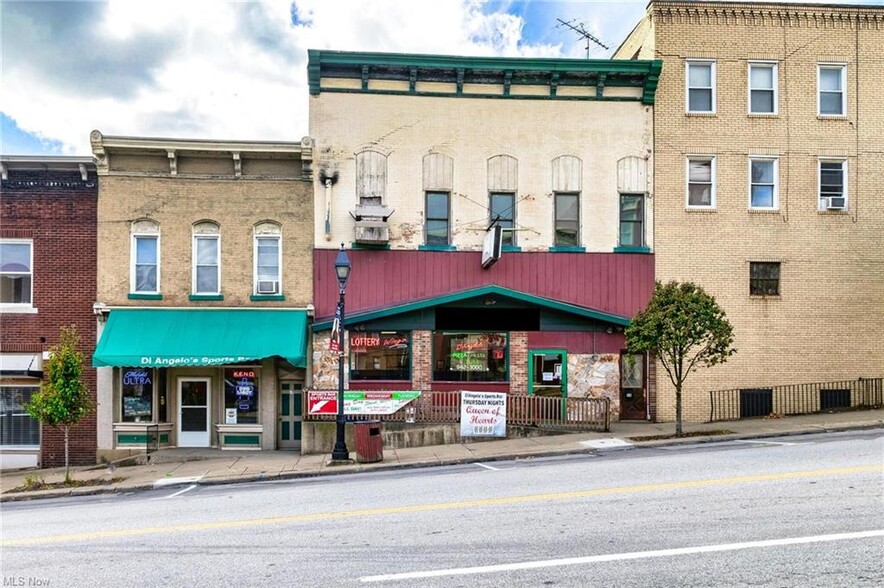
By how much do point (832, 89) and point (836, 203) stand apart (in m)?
3.49

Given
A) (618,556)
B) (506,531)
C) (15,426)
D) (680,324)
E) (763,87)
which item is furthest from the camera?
(763,87)

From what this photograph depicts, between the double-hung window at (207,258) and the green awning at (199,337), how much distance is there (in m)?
0.77

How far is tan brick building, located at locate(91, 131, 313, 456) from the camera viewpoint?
777 inches

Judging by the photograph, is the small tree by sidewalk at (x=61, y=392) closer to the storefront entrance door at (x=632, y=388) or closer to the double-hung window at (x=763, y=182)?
the storefront entrance door at (x=632, y=388)

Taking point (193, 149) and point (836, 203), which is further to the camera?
point (836, 203)

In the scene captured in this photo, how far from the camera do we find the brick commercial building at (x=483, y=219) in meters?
20.4

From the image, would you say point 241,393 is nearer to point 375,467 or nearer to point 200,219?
point 200,219

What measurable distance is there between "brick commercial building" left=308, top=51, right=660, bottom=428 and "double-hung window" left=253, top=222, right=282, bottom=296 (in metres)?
1.20

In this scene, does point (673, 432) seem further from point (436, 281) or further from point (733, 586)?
point (733, 586)

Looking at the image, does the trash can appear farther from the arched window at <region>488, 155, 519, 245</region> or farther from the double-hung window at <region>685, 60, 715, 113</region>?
the double-hung window at <region>685, 60, 715, 113</region>

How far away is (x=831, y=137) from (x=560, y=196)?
27.4 feet

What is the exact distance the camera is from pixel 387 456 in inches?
664

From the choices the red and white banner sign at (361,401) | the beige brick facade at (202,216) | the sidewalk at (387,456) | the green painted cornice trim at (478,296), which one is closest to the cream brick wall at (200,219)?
the beige brick facade at (202,216)

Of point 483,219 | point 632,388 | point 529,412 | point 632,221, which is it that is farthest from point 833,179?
point 529,412
